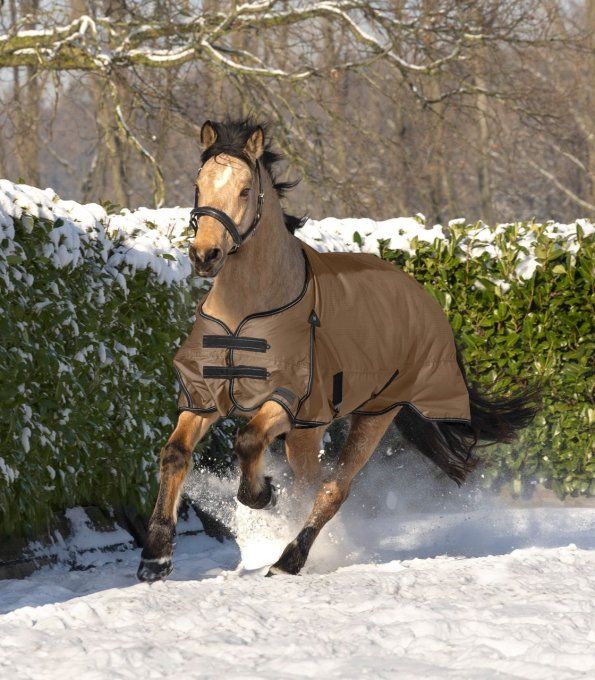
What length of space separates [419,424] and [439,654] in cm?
292

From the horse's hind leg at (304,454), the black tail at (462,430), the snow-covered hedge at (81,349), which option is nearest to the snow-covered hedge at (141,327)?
the snow-covered hedge at (81,349)

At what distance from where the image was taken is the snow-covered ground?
3.23 m

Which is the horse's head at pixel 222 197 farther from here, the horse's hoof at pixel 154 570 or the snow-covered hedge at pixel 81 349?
the horse's hoof at pixel 154 570

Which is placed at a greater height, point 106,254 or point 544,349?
point 106,254

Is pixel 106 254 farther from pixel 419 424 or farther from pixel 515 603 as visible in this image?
pixel 515 603

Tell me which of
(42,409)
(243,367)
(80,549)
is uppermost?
(243,367)

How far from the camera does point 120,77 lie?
38.7ft

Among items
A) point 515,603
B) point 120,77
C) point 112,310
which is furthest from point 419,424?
point 120,77

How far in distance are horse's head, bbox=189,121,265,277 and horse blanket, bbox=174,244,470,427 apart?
0.43m

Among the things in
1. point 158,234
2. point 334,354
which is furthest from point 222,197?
point 158,234

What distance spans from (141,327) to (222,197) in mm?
1907

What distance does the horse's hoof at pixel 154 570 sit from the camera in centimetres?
455

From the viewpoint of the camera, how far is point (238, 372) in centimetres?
460

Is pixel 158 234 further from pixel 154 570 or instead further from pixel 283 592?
pixel 283 592
